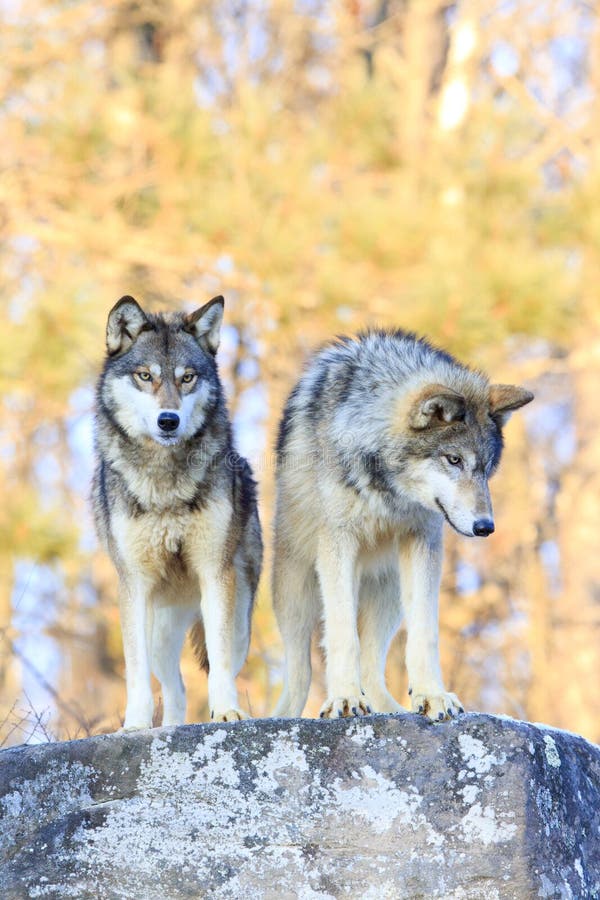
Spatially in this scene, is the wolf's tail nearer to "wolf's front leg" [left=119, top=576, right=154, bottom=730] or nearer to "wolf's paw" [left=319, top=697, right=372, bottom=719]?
"wolf's front leg" [left=119, top=576, right=154, bottom=730]

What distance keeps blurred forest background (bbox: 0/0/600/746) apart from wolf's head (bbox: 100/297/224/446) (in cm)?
481

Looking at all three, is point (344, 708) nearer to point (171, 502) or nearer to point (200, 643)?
point (171, 502)

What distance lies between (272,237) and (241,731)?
9438 mm

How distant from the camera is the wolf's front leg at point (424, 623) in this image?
574cm

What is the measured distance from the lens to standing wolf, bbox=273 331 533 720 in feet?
19.9

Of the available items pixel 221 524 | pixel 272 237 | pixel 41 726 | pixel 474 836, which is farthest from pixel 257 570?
pixel 272 237

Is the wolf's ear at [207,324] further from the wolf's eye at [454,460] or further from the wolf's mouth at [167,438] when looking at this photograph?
the wolf's eye at [454,460]

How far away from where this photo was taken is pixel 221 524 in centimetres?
641

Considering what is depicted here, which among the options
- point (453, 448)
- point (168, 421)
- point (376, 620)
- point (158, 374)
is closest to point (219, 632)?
point (376, 620)

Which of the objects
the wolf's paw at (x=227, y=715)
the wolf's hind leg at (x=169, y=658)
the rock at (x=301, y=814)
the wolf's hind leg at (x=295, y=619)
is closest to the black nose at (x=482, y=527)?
the rock at (x=301, y=814)

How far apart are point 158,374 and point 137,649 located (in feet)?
4.83

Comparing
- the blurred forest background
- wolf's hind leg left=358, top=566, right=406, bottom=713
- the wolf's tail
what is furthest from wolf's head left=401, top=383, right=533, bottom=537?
the blurred forest background

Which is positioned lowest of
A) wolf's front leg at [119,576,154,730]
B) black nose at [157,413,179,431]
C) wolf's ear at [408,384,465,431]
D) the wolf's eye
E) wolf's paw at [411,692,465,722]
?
wolf's paw at [411,692,465,722]

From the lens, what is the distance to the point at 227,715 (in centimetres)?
604
